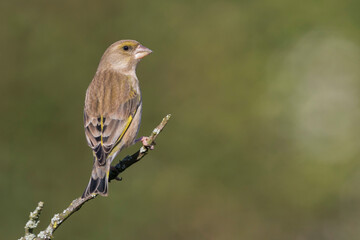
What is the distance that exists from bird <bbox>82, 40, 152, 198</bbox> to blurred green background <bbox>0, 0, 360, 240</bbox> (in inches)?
126

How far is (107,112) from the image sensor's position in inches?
221

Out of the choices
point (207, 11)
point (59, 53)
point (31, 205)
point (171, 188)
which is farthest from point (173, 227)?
point (207, 11)

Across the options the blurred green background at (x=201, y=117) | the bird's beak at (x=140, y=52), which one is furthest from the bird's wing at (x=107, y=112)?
the blurred green background at (x=201, y=117)

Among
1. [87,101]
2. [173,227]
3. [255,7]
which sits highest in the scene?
[255,7]

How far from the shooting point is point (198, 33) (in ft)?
36.3

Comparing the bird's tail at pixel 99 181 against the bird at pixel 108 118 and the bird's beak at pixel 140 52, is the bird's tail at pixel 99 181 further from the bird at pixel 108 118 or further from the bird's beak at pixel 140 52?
the bird's beak at pixel 140 52

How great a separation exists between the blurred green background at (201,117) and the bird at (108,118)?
3.19 meters

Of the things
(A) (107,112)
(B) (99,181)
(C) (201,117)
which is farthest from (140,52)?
(C) (201,117)

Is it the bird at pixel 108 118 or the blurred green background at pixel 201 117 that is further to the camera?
the blurred green background at pixel 201 117

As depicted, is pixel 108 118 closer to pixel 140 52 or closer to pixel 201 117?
pixel 140 52

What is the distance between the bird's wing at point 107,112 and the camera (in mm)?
5426

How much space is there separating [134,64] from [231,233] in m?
3.84

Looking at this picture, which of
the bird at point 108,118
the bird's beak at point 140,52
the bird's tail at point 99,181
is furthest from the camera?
the bird's beak at point 140,52

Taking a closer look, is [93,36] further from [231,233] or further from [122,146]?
[122,146]
